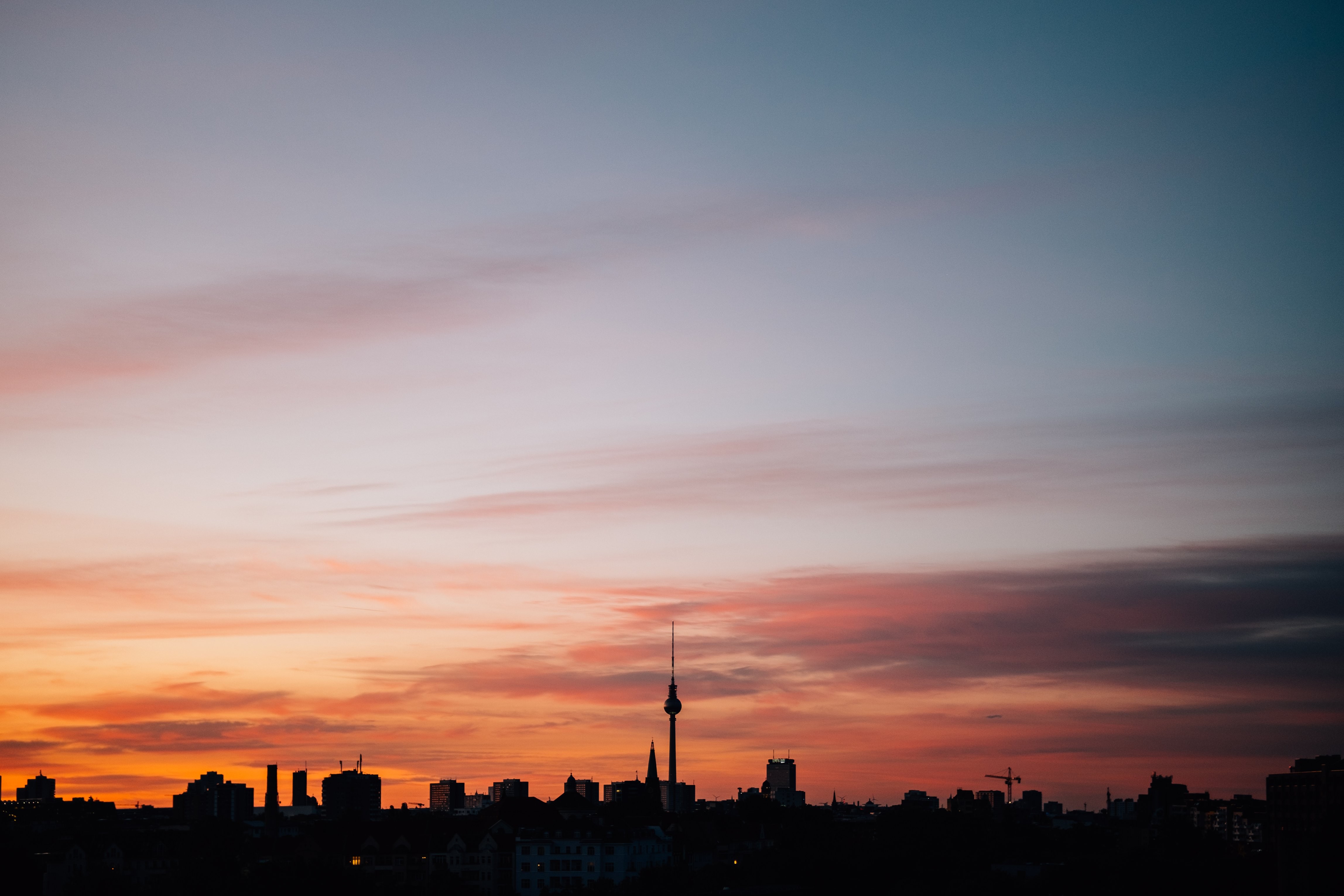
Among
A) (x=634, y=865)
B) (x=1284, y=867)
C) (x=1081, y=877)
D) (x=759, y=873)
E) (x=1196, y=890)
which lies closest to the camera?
(x=1284, y=867)

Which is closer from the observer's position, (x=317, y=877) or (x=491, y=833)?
(x=317, y=877)

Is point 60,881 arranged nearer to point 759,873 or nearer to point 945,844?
point 759,873

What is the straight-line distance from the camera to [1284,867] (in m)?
134

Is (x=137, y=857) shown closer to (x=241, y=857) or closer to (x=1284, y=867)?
(x=241, y=857)

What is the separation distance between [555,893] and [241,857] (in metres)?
37.3

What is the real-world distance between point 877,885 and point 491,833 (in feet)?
170

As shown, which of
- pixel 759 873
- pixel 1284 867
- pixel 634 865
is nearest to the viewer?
pixel 1284 867

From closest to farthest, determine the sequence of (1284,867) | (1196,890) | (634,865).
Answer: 1. (1284,867)
2. (1196,890)
3. (634,865)

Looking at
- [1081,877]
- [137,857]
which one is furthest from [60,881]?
[1081,877]

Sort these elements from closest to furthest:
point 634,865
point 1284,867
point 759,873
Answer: point 1284,867 → point 759,873 → point 634,865

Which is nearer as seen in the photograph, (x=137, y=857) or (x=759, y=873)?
(x=759, y=873)

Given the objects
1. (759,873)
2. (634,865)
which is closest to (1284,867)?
(759,873)

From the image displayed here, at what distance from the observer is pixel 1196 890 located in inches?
5753

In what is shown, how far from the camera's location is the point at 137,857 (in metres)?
196
